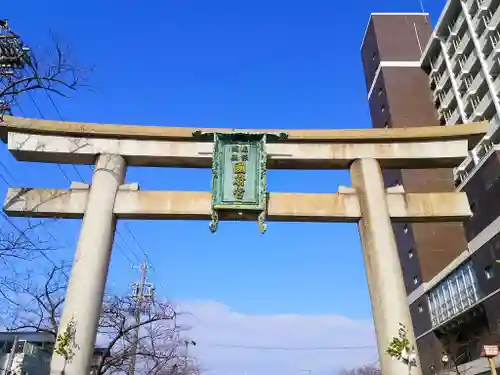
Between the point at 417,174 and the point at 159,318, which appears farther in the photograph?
the point at 417,174

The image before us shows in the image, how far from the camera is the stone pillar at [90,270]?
8.48m

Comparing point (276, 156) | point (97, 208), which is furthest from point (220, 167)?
point (97, 208)

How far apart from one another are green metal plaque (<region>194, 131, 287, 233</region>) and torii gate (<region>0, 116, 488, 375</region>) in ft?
0.08

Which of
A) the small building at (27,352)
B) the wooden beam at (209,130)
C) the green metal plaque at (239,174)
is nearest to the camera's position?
the green metal plaque at (239,174)

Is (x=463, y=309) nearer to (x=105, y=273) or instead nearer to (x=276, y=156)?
(x=276, y=156)

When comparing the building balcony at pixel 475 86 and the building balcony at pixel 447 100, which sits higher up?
the building balcony at pixel 447 100

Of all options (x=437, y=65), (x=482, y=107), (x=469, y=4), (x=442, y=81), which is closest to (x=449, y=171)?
(x=482, y=107)

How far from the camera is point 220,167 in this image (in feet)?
34.4

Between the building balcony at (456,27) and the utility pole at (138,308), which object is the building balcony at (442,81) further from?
the utility pole at (138,308)

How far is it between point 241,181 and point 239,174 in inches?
7.9

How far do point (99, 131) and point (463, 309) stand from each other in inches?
1088

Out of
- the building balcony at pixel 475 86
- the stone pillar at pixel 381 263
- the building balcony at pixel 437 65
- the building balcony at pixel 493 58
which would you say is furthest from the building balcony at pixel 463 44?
the stone pillar at pixel 381 263

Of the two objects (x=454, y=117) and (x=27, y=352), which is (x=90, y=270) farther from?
(x=454, y=117)

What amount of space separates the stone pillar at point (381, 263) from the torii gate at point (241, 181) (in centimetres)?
2
